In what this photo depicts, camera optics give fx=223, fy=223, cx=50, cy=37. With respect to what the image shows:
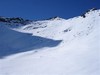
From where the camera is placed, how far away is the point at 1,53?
26.2m

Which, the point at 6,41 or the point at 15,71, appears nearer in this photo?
the point at 15,71

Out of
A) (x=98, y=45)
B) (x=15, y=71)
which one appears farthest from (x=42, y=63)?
(x=98, y=45)

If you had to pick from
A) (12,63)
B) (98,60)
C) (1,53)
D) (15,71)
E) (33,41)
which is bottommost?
(98,60)

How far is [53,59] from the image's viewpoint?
19.1 metres

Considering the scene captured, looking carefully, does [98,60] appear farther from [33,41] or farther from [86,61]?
[33,41]

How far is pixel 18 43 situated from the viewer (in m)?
33.0

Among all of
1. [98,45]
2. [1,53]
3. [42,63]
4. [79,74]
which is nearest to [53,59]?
[42,63]

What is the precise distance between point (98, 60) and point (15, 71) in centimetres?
648

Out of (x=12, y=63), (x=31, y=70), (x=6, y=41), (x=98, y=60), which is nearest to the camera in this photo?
(x=98, y=60)

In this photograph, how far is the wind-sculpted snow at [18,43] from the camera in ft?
93.7

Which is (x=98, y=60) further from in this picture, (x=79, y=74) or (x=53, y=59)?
(x=53, y=59)

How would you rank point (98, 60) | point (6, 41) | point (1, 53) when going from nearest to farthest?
point (98, 60), point (1, 53), point (6, 41)

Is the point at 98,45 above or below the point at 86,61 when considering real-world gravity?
above

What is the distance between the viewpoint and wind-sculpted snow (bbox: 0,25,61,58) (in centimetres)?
2855
